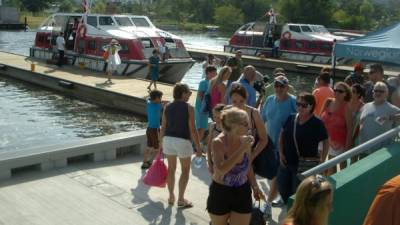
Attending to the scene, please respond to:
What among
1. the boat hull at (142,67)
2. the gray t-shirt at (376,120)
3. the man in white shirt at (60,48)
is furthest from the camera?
the man in white shirt at (60,48)

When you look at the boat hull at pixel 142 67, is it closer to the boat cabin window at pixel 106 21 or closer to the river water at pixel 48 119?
the boat cabin window at pixel 106 21

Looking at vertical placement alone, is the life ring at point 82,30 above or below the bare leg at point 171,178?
above

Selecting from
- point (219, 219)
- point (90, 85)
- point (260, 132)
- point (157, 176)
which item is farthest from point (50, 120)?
point (219, 219)

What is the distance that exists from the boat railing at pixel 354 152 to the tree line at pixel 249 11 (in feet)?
199

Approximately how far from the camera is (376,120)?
235 inches

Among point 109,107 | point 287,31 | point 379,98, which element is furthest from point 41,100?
point 287,31

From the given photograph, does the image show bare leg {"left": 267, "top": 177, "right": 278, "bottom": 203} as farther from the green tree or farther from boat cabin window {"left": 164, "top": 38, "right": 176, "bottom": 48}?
the green tree

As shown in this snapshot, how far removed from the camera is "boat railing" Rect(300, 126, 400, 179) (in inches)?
160

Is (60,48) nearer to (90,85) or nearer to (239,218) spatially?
(90,85)

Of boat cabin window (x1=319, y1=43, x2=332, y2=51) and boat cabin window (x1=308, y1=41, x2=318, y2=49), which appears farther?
boat cabin window (x1=308, y1=41, x2=318, y2=49)

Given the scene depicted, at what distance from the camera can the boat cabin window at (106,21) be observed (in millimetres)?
22156

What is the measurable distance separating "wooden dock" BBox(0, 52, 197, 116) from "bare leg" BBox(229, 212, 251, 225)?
34.8ft

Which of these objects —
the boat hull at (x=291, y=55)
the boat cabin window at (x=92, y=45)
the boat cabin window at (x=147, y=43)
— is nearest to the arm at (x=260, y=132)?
the boat cabin window at (x=147, y=43)

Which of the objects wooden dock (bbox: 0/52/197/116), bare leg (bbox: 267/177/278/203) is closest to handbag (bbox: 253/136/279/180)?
bare leg (bbox: 267/177/278/203)
